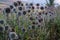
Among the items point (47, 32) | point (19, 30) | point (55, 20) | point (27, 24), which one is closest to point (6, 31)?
point (19, 30)

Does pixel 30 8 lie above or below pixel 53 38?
above

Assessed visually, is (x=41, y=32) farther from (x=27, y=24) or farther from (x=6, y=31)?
(x=6, y=31)

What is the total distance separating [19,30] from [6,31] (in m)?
0.34

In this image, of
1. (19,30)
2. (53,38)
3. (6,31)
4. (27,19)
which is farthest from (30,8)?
(6,31)

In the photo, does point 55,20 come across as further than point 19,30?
Yes

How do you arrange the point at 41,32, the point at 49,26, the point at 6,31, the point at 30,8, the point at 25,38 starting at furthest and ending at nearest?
the point at 30,8 < the point at 49,26 < the point at 41,32 < the point at 25,38 < the point at 6,31

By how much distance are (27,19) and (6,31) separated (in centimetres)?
65

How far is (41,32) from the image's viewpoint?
6.65 ft

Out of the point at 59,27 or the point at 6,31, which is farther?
the point at 59,27

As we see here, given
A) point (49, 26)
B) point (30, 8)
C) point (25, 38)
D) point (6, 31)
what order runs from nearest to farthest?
point (6, 31), point (25, 38), point (49, 26), point (30, 8)

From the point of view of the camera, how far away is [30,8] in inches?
97.5

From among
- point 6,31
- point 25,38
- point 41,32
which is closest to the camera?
point 6,31

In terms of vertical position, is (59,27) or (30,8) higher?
(30,8)

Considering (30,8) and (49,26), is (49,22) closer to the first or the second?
(49,26)
